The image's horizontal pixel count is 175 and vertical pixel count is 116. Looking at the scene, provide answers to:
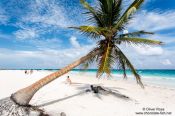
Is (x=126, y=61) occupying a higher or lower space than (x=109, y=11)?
lower

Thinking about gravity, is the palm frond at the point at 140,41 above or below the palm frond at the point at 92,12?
below

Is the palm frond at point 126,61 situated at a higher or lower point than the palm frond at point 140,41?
lower

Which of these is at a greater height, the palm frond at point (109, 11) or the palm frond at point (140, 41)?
the palm frond at point (109, 11)

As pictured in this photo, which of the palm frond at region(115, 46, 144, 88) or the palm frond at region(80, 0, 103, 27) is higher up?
the palm frond at region(80, 0, 103, 27)

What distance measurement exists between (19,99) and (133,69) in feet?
15.4

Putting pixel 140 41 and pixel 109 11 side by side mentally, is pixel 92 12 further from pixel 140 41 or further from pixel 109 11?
pixel 140 41

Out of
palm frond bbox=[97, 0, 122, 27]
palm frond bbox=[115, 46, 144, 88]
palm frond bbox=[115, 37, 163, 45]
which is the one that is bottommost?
palm frond bbox=[115, 46, 144, 88]

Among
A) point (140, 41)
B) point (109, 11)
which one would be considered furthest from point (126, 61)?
point (109, 11)

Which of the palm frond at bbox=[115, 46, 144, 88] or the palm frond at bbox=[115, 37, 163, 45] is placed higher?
the palm frond at bbox=[115, 37, 163, 45]

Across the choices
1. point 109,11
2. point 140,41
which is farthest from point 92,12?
point 140,41

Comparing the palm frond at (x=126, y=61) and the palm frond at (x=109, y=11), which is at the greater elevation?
the palm frond at (x=109, y=11)

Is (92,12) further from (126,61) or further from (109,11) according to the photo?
(126,61)

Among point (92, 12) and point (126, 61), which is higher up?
point (92, 12)

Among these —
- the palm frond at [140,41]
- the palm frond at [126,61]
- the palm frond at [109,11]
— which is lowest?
the palm frond at [126,61]
